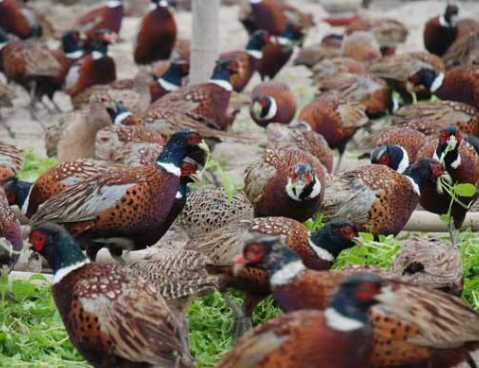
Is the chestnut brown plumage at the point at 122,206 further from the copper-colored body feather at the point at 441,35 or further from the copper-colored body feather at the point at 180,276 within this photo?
the copper-colored body feather at the point at 441,35

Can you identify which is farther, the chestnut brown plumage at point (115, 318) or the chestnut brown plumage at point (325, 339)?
the chestnut brown plumage at point (115, 318)

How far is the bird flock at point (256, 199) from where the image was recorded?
15.8ft

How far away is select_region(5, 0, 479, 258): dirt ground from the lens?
34.4ft

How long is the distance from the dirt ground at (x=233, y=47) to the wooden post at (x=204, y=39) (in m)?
0.76

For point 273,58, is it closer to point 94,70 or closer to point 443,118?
point 94,70

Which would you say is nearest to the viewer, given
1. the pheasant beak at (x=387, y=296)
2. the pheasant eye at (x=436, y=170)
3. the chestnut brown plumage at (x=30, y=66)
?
the pheasant beak at (x=387, y=296)

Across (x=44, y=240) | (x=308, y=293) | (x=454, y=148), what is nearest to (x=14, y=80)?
(x=454, y=148)

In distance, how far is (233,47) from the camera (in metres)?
15.5

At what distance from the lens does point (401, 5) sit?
19.3m

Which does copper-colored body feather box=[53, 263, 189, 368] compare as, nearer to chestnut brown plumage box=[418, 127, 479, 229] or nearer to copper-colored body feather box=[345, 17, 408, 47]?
chestnut brown plumage box=[418, 127, 479, 229]

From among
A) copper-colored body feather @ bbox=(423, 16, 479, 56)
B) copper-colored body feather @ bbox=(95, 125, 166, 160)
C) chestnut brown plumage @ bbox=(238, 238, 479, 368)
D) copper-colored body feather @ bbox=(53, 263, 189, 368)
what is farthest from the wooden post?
chestnut brown plumage @ bbox=(238, 238, 479, 368)

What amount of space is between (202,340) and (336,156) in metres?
4.80

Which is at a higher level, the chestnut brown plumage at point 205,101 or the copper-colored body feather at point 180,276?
the copper-colored body feather at point 180,276

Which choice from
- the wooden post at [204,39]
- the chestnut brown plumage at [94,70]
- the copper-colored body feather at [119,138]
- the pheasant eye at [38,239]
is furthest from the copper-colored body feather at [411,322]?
the chestnut brown plumage at [94,70]
